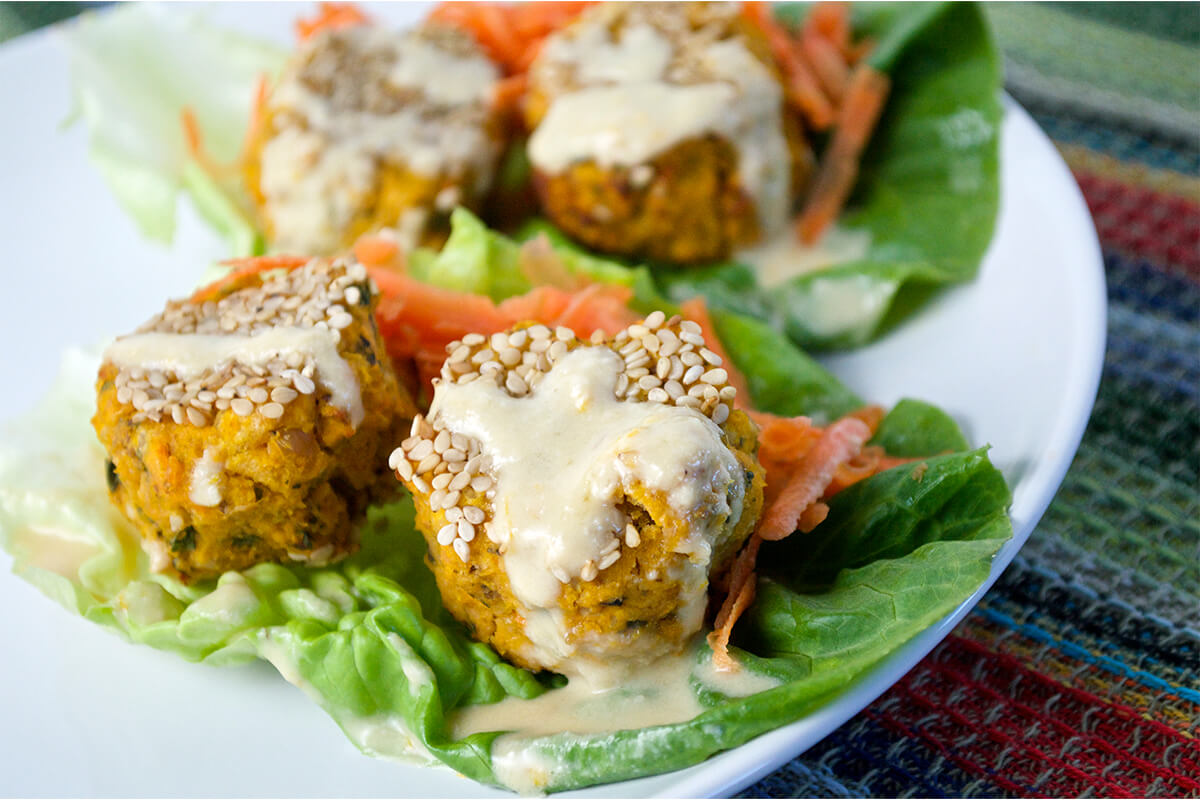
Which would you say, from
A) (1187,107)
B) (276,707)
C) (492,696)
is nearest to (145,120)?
(276,707)

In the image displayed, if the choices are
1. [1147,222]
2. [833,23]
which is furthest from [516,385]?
[1147,222]

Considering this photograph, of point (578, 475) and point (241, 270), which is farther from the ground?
point (241, 270)

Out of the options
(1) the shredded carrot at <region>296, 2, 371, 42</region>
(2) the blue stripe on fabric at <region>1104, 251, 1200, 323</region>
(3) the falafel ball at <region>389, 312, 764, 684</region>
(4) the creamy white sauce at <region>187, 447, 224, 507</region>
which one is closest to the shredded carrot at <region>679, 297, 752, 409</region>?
(3) the falafel ball at <region>389, 312, 764, 684</region>

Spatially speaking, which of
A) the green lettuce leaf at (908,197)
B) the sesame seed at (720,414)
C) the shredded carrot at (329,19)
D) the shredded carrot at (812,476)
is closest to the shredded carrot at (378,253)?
the green lettuce leaf at (908,197)

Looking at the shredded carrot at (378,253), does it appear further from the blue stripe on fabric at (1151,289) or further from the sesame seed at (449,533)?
the blue stripe on fabric at (1151,289)

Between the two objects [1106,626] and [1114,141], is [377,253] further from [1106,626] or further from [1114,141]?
[1114,141]
